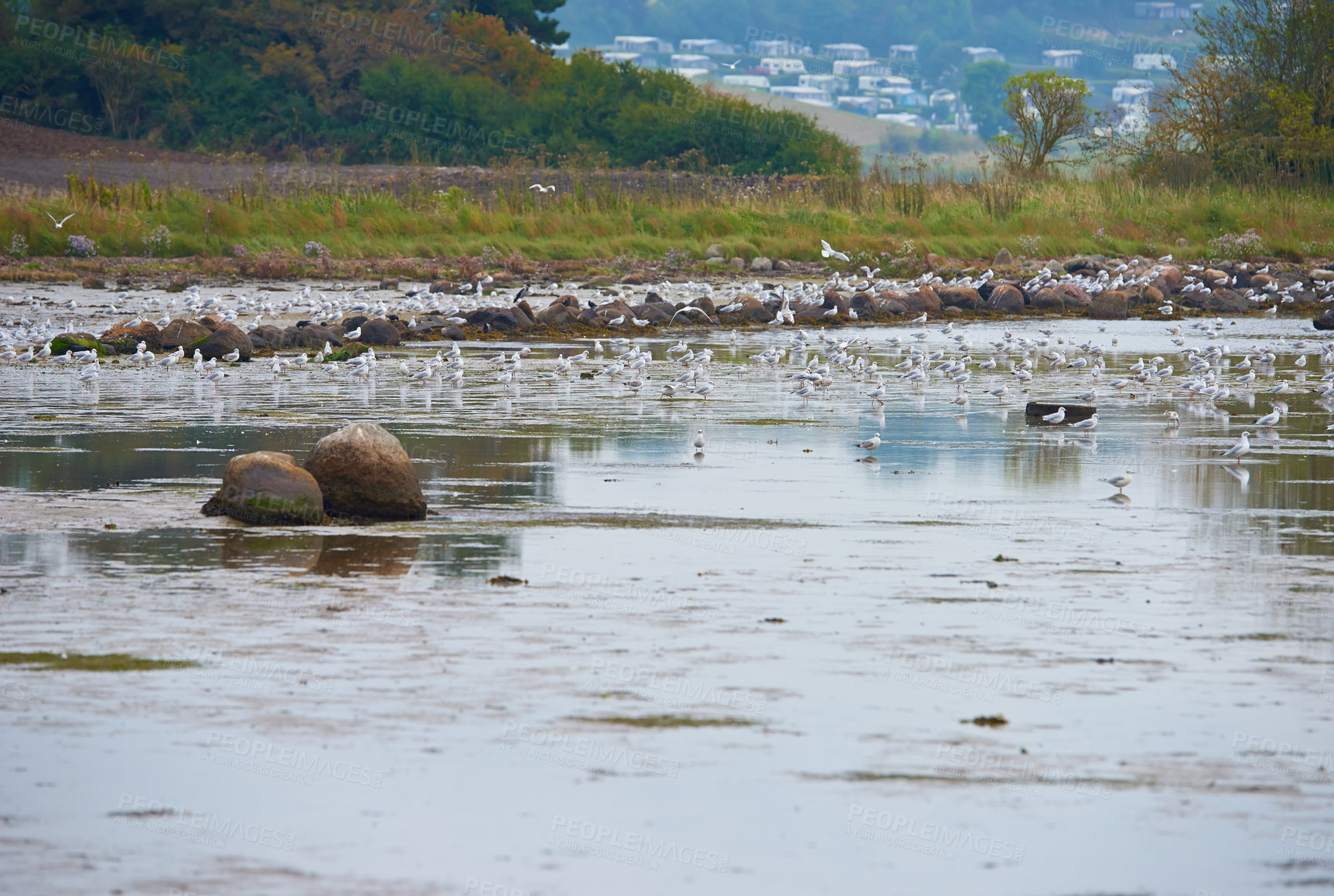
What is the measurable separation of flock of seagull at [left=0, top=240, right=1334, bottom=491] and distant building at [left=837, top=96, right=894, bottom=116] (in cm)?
15289

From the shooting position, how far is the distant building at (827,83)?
181500mm

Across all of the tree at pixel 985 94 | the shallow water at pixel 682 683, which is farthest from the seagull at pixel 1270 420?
the tree at pixel 985 94

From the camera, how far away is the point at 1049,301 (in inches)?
1143

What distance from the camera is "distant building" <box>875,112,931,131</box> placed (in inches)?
6516

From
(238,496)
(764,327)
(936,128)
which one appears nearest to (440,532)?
(238,496)

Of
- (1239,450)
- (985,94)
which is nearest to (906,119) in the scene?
(985,94)

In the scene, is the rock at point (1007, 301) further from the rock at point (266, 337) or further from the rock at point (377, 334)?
the rock at point (266, 337)

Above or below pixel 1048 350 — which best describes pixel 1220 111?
above

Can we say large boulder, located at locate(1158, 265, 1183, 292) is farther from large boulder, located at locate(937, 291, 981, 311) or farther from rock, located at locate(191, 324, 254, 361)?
rock, located at locate(191, 324, 254, 361)

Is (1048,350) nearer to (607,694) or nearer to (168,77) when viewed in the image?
(607,694)

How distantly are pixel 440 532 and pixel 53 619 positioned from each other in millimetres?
2575

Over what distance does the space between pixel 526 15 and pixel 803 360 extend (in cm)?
4986

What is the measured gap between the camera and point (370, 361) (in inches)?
723

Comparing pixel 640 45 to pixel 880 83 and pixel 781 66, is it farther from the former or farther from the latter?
pixel 880 83
